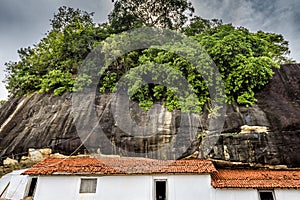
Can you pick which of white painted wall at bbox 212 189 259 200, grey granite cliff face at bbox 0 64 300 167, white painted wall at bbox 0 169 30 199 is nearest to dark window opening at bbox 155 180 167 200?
grey granite cliff face at bbox 0 64 300 167

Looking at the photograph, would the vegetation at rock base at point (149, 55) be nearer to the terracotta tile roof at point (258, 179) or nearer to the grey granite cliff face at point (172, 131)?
the grey granite cliff face at point (172, 131)

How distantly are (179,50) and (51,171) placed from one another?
10.3 meters

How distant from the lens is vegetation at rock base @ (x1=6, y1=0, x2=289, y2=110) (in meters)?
13.1

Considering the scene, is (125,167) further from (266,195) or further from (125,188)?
(266,195)

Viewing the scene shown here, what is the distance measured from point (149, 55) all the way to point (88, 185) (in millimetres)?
9140

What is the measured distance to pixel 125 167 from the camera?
10.5 m

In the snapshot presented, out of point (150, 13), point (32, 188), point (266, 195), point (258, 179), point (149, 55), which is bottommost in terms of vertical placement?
point (266, 195)

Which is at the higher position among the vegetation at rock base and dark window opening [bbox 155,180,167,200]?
the vegetation at rock base

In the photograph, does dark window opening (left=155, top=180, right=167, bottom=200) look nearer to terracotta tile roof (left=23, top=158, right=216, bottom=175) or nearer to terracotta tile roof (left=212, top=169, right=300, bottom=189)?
terracotta tile roof (left=23, top=158, right=216, bottom=175)

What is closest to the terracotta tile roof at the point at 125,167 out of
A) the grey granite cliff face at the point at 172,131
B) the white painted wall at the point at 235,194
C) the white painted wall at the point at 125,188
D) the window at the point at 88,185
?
the white painted wall at the point at 125,188

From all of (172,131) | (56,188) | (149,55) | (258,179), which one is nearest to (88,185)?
(56,188)

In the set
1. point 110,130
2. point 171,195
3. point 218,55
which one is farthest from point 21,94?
point 218,55

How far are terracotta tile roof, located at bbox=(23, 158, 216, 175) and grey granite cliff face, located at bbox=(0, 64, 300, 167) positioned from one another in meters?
0.67

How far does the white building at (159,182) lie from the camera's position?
382 inches
